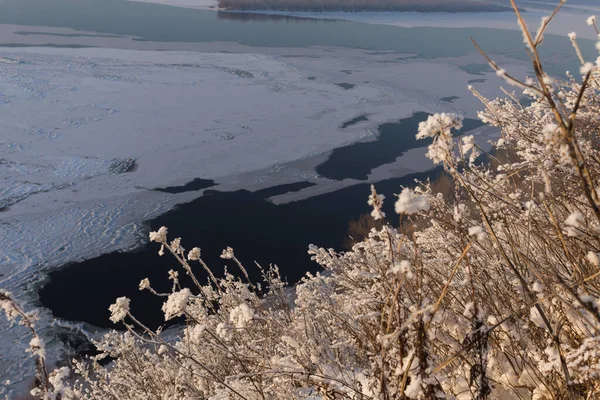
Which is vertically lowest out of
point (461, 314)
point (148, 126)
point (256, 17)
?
point (148, 126)

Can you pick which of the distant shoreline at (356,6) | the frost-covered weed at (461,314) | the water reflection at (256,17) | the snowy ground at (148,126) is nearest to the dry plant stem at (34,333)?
the frost-covered weed at (461,314)

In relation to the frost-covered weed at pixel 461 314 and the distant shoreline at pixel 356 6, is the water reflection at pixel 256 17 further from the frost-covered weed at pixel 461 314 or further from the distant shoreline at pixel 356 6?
the frost-covered weed at pixel 461 314

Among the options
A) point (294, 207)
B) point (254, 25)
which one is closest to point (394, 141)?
point (294, 207)

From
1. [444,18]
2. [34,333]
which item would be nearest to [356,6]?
[444,18]

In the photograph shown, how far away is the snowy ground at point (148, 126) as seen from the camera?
12.3 m

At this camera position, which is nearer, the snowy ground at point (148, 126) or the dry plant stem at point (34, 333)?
the dry plant stem at point (34, 333)

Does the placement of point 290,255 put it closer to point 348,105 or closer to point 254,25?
point 348,105

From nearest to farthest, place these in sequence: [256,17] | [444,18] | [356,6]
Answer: [256,17]
[444,18]
[356,6]

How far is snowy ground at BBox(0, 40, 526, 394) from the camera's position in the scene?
1230 cm

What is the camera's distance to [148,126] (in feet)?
58.5

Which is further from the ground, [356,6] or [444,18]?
[356,6]

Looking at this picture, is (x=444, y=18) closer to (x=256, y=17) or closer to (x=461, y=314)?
(x=256, y=17)

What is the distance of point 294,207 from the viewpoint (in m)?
13.7

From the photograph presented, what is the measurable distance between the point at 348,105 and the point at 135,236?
10725 mm
